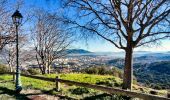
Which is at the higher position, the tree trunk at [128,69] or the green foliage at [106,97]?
the tree trunk at [128,69]

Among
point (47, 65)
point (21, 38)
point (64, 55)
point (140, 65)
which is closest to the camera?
point (21, 38)

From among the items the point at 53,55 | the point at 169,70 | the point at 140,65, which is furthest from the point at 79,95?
the point at 140,65

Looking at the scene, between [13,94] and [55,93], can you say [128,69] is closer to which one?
[55,93]

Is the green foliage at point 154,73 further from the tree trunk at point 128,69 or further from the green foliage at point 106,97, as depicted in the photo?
the green foliage at point 106,97

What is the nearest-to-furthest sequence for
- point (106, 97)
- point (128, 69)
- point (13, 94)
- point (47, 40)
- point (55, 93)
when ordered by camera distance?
point (106, 97), point (13, 94), point (55, 93), point (128, 69), point (47, 40)

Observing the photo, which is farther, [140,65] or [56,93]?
[140,65]

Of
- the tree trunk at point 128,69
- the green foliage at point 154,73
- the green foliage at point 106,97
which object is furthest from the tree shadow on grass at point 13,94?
the green foliage at point 154,73

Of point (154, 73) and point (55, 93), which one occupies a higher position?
point (55, 93)

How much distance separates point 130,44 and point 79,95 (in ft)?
14.3

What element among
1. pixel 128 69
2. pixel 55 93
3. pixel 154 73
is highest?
pixel 128 69

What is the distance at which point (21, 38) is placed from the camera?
40312 mm

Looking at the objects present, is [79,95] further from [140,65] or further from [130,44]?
[140,65]

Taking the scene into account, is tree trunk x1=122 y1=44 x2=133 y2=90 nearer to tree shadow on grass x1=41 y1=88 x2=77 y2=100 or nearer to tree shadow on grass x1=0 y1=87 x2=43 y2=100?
tree shadow on grass x1=41 y1=88 x2=77 y2=100

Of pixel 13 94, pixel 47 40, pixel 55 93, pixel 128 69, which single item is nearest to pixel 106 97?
pixel 55 93
